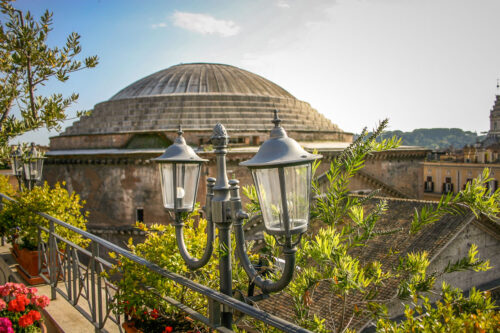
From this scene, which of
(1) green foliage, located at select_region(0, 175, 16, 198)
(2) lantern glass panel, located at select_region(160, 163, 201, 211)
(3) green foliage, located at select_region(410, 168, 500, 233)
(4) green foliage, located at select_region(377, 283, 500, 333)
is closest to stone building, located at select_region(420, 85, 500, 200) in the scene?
(1) green foliage, located at select_region(0, 175, 16, 198)

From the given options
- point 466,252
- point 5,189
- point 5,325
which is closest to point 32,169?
point 5,189

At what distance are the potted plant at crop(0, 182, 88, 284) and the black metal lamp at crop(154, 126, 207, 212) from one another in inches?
98.1

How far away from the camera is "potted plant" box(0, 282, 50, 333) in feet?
11.2

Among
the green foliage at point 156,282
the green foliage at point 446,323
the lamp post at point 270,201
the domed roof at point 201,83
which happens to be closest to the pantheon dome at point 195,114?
the domed roof at point 201,83

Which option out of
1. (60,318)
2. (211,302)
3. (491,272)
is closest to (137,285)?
(211,302)

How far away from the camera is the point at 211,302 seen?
2600 mm

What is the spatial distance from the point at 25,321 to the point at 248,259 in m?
2.16

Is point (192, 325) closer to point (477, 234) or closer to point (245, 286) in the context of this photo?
point (245, 286)

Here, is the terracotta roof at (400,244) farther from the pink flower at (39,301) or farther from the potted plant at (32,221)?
the pink flower at (39,301)

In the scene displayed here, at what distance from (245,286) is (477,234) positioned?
9953 millimetres

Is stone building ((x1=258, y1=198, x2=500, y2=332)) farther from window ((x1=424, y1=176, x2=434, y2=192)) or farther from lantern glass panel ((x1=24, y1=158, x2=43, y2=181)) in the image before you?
window ((x1=424, y1=176, x2=434, y2=192))

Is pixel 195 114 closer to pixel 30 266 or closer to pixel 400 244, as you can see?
pixel 400 244

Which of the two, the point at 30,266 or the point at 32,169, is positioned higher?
the point at 32,169

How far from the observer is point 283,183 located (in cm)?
223
